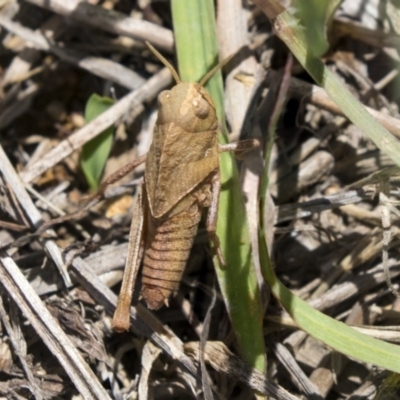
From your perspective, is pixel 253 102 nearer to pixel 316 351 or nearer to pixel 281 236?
pixel 281 236

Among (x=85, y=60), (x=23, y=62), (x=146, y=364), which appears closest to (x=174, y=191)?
(x=146, y=364)

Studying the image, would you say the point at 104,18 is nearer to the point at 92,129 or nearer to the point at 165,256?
the point at 92,129

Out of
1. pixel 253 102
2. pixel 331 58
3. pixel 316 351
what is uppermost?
pixel 331 58

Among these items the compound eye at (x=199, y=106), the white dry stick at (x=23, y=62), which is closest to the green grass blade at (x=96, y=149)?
the white dry stick at (x=23, y=62)

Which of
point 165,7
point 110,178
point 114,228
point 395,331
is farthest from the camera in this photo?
point 165,7

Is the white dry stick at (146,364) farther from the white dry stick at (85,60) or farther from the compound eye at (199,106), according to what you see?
the white dry stick at (85,60)

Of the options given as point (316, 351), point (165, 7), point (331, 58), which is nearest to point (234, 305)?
point (316, 351)

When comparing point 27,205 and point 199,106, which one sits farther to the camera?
point 27,205
